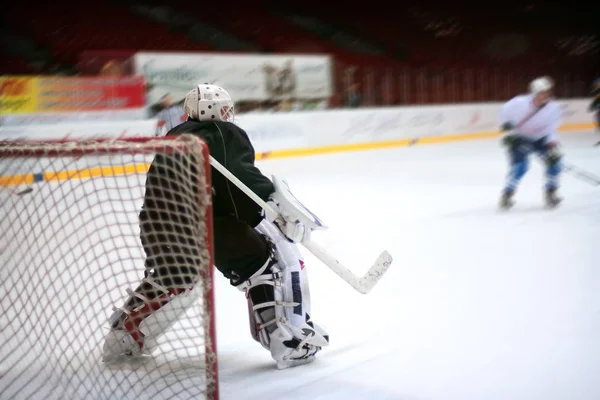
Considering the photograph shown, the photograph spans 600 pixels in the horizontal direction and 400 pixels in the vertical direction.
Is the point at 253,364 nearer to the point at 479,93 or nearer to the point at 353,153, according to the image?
the point at 353,153

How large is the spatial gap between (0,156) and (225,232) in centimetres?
72

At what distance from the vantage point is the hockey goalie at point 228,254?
2299mm

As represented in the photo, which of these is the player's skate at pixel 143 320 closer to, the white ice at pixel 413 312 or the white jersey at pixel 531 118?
the white ice at pixel 413 312

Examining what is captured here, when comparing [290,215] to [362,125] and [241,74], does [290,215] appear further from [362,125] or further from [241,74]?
[362,125]

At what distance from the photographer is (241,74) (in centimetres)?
1006

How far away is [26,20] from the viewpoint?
1070 cm

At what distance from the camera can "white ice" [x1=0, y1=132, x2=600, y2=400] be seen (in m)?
2.31

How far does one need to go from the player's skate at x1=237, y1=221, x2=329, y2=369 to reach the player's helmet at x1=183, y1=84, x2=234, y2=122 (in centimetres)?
42

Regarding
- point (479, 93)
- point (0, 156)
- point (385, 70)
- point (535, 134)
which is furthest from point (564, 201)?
point (479, 93)

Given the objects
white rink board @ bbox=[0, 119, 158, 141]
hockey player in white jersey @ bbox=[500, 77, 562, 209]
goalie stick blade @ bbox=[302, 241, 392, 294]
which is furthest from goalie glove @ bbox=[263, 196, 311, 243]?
white rink board @ bbox=[0, 119, 158, 141]

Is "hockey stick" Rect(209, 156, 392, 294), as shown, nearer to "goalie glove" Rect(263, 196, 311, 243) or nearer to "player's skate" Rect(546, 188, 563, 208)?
"goalie glove" Rect(263, 196, 311, 243)

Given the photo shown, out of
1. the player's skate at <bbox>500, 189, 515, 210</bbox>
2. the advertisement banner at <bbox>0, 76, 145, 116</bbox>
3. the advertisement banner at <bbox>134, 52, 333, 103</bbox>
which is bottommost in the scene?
the player's skate at <bbox>500, 189, 515, 210</bbox>

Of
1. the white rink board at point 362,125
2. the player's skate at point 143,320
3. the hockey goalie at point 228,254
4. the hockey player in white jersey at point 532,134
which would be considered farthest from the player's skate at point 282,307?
the white rink board at point 362,125

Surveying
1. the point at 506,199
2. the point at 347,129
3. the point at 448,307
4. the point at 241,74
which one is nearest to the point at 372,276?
the point at 448,307
